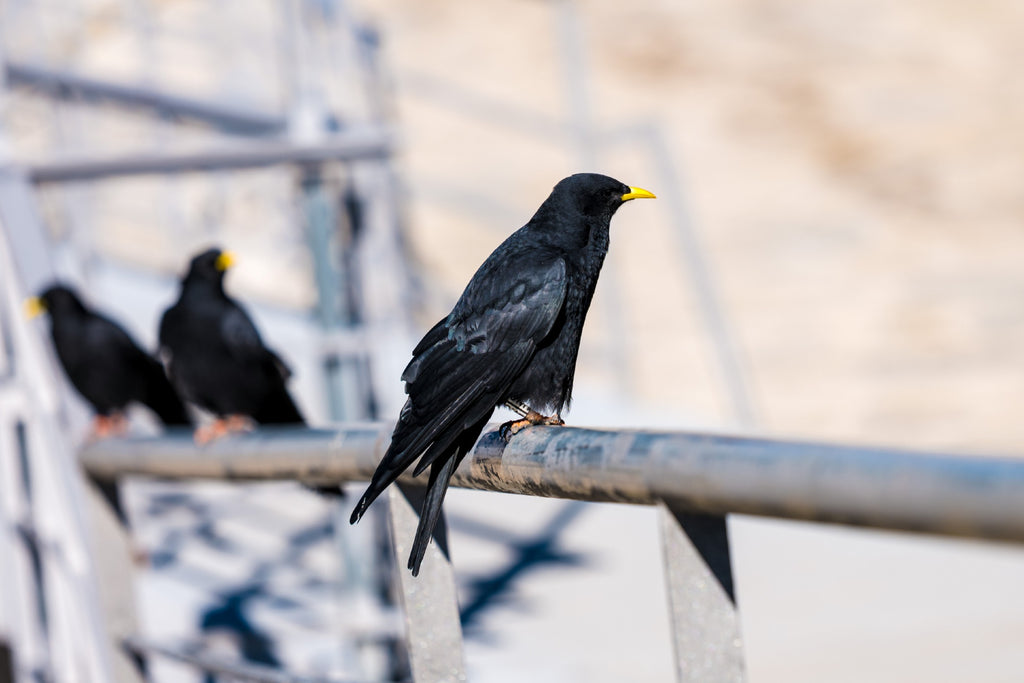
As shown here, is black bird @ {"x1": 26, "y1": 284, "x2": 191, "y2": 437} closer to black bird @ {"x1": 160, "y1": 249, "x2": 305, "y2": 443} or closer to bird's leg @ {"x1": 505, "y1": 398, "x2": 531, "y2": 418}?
black bird @ {"x1": 160, "y1": 249, "x2": 305, "y2": 443}

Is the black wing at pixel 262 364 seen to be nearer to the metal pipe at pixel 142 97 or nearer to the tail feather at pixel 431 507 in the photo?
the tail feather at pixel 431 507

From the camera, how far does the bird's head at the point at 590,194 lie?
1.87 meters

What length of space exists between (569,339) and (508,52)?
27901 millimetres

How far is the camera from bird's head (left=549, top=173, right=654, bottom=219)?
1874mm

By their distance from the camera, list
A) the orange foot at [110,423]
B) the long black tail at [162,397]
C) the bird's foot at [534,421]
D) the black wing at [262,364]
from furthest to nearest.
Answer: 1. the long black tail at [162,397]
2. the orange foot at [110,423]
3. the black wing at [262,364]
4. the bird's foot at [534,421]

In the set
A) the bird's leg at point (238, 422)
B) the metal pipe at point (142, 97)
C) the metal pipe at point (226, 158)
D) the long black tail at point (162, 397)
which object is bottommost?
the bird's leg at point (238, 422)

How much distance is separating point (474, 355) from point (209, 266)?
257 centimetres

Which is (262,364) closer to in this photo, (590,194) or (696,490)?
(590,194)

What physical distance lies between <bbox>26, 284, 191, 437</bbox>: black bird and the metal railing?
2940 millimetres

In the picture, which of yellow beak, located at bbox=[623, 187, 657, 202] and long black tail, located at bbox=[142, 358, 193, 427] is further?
long black tail, located at bbox=[142, 358, 193, 427]

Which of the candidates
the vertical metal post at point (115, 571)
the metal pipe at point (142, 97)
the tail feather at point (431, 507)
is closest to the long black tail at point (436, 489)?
the tail feather at point (431, 507)

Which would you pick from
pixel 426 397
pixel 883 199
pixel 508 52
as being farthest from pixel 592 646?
pixel 508 52

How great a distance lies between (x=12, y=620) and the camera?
3.31 metres

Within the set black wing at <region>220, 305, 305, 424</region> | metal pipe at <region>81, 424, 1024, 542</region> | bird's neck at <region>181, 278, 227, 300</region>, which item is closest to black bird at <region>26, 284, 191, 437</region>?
bird's neck at <region>181, 278, 227, 300</region>
